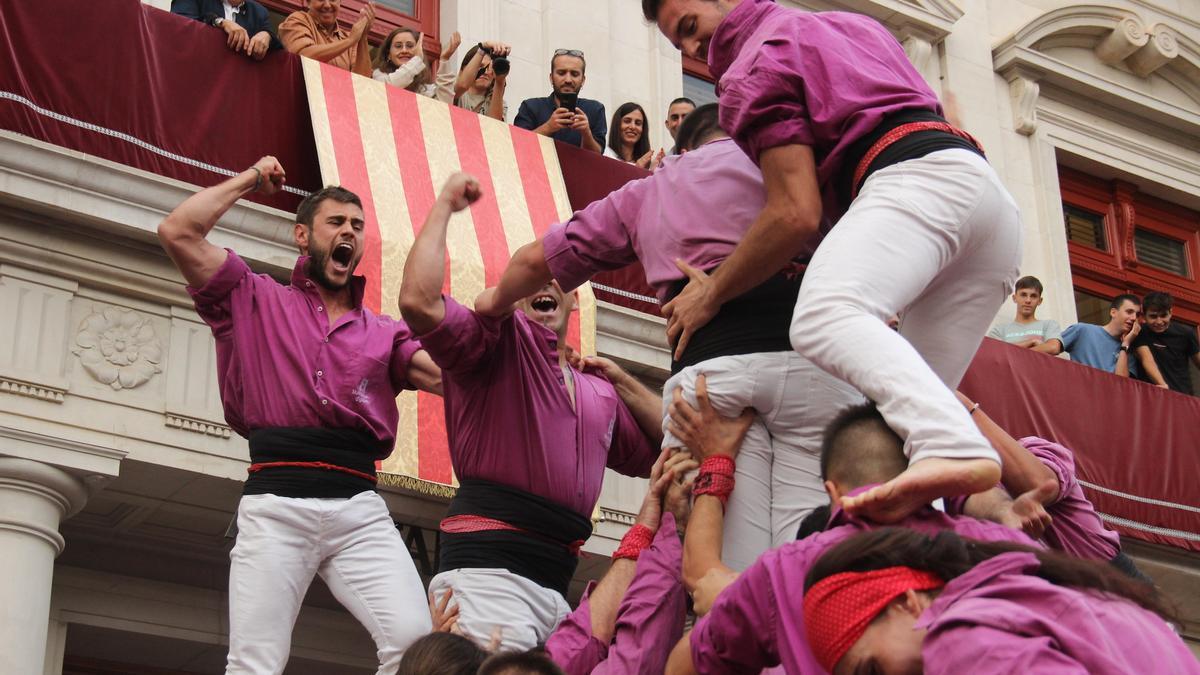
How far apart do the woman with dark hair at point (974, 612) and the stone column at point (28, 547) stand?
5347mm

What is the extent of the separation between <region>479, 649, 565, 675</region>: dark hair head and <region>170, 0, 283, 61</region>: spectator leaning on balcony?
601 cm

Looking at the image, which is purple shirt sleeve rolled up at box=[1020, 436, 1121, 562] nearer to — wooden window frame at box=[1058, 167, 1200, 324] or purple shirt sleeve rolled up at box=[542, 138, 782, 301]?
purple shirt sleeve rolled up at box=[542, 138, 782, 301]

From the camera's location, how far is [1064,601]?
2.55 meters

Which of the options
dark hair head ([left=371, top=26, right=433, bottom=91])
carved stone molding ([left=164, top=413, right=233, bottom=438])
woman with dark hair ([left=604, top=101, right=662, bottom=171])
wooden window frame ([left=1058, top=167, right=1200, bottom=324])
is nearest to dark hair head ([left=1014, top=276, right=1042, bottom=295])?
wooden window frame ([left=1058, top=167, right=1200, bottom=324])

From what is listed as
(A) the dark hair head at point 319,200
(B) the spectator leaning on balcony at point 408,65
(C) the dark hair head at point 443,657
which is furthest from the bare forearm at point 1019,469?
(B) the spectator leaning on balcony at point 408,65

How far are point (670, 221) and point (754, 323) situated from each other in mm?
378

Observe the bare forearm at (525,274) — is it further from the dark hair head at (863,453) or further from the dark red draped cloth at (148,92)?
the dark red draped cloth at (148,92)

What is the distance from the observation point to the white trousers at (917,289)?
3.43 meters

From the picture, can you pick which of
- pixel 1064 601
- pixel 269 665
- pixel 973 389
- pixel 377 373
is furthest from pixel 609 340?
pixel 1064 601

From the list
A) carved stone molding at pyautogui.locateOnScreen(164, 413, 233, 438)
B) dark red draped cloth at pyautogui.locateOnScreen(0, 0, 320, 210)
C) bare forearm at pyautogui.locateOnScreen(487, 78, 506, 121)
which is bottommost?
carved stone molding at pyautogui.locateOnScreen(164, 413, 233, 438)

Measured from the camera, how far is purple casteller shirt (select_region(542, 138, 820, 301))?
4.34 m

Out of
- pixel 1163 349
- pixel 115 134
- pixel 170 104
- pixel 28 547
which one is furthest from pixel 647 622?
pixel 1163 349

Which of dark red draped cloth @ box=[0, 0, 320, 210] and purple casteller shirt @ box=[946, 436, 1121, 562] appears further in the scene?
dark red draped cloth @ box=[0, 0, 320, 210]

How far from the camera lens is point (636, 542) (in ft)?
15.5
